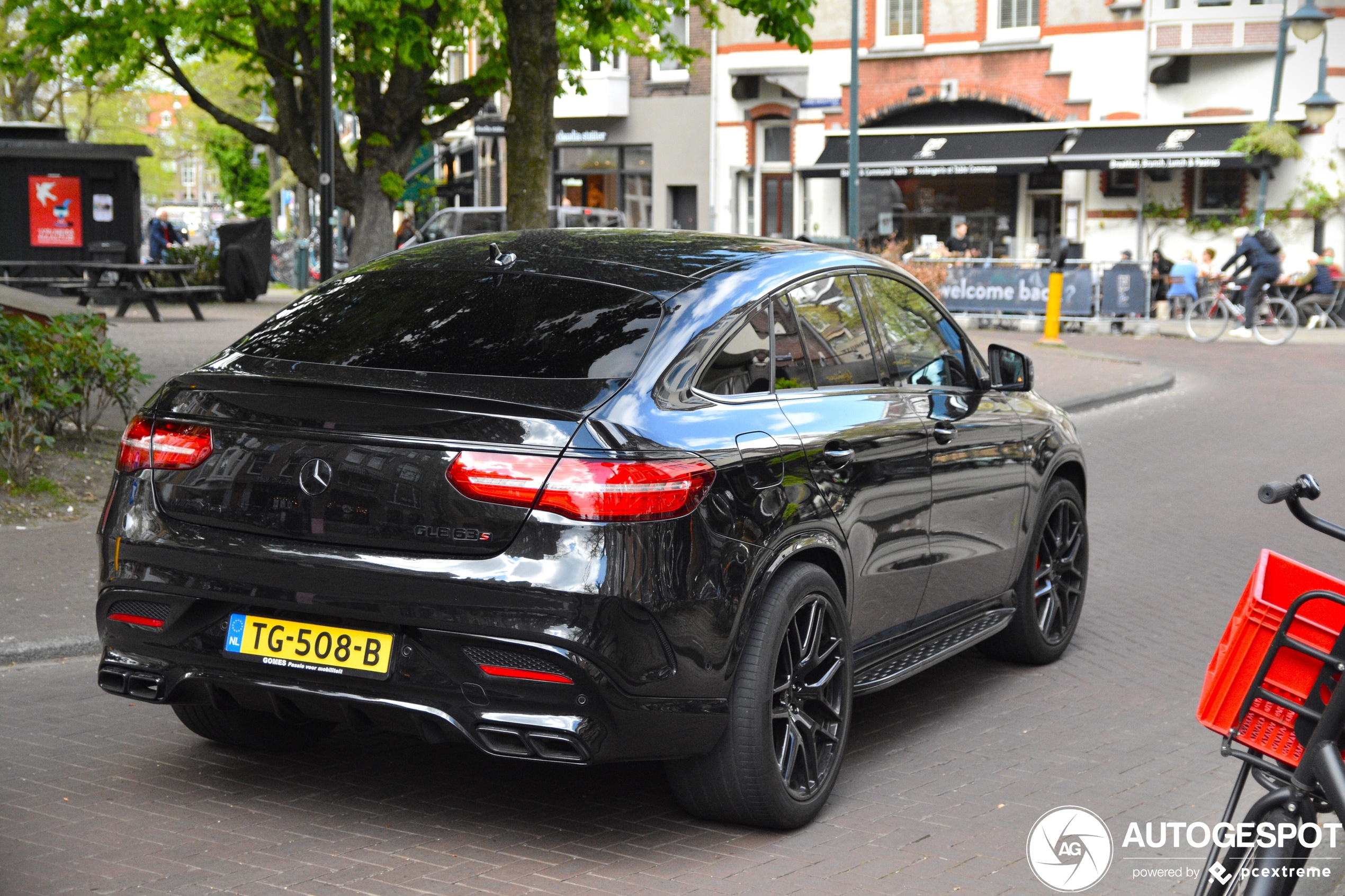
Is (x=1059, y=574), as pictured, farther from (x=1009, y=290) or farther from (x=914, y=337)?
(x=1009, y=290)

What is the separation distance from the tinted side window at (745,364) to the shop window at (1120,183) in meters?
32.9

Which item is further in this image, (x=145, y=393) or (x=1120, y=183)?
(x=1120, y=183)

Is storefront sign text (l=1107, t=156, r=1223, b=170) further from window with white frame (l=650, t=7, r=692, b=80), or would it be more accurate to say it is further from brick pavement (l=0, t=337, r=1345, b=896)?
brick pavement (l=0, t=337, r=1345, b=896)

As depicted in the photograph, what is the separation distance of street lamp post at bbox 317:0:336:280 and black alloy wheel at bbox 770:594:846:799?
34.0 feet

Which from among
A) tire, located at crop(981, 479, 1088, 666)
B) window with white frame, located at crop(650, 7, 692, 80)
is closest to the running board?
tire, located at crop(981, 479, 1088, 666)

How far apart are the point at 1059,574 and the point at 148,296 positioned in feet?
64.4

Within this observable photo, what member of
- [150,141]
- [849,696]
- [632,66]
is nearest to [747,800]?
[849,696]

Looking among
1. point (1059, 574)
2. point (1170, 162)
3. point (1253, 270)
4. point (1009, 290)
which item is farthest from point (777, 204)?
point (1059, 574)

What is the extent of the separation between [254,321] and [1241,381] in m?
14.6

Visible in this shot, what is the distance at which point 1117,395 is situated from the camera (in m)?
17.2

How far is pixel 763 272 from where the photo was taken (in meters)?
4.71

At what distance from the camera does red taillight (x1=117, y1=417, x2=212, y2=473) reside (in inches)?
164

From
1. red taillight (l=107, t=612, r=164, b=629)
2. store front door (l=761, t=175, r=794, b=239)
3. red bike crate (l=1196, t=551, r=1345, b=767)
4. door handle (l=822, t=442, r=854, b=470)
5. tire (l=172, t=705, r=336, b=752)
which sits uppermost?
store front door (l=761, t=175, r=794, b=239)

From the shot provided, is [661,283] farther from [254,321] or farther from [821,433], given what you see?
[254,321]
